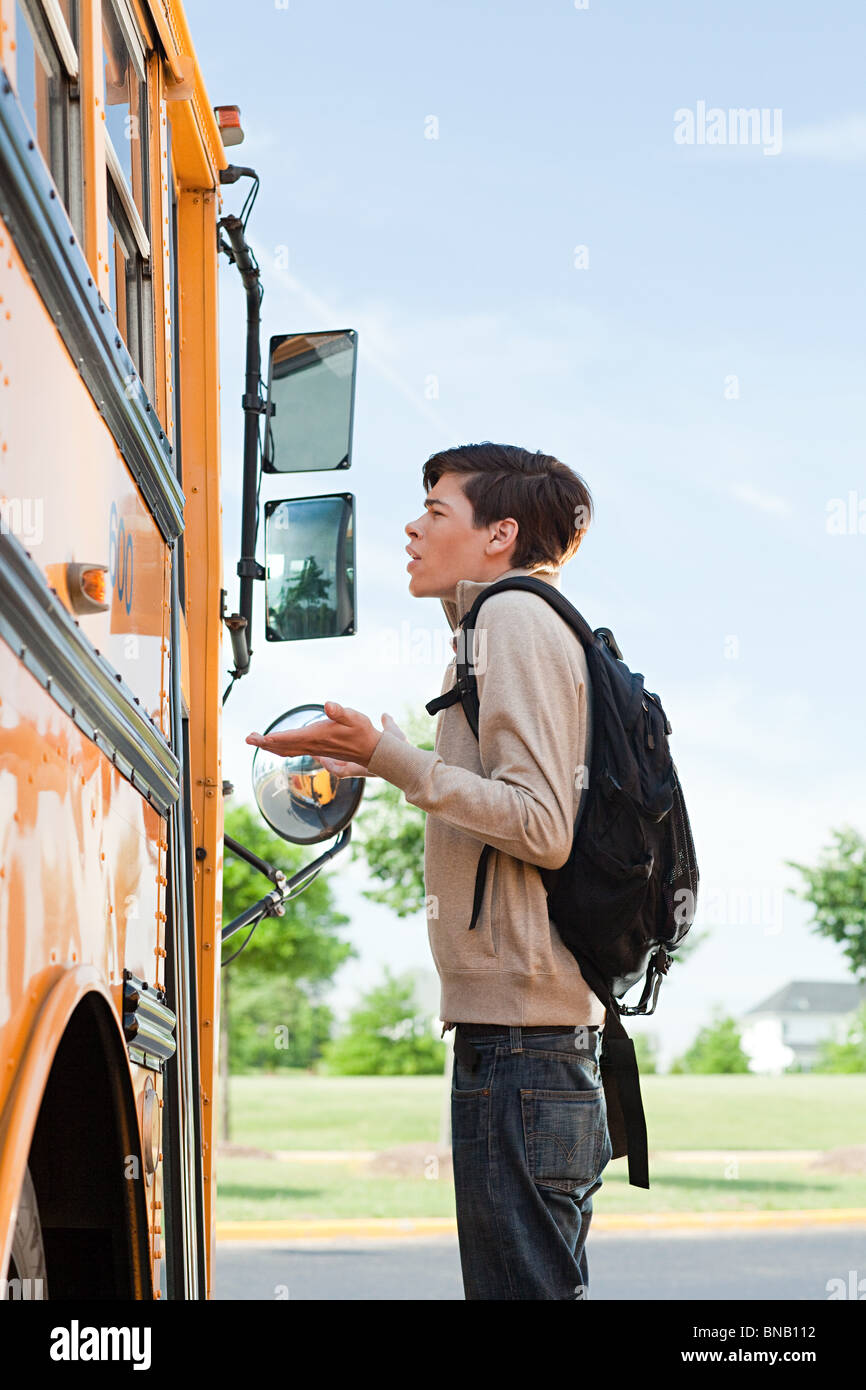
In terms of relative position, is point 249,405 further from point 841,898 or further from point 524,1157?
point 841,898

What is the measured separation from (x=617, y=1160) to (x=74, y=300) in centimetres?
1003

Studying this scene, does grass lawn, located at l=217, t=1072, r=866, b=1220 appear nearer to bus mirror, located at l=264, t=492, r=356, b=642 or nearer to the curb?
the curb

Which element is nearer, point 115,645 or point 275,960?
point 115,645

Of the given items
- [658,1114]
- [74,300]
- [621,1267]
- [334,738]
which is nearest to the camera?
[74,300]

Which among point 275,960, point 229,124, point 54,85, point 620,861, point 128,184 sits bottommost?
point 275,960

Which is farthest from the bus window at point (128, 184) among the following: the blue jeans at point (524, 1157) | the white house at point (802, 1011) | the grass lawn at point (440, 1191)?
the white house at point (802, 1011)

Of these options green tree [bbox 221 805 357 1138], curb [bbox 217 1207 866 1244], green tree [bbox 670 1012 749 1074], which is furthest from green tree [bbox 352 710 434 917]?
green tree [bbox 670 1012 749 1074]

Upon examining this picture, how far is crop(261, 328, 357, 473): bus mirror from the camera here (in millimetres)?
3223

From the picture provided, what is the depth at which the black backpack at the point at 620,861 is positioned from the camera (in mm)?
2084

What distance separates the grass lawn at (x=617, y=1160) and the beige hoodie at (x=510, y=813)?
550 cm

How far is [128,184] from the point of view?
2.21m

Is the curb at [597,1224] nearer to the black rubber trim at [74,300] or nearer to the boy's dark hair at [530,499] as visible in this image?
the boy's dark hair at [530,499]

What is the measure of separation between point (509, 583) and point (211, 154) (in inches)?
56.2

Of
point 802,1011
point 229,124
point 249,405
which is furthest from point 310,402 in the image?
point 802,1011
